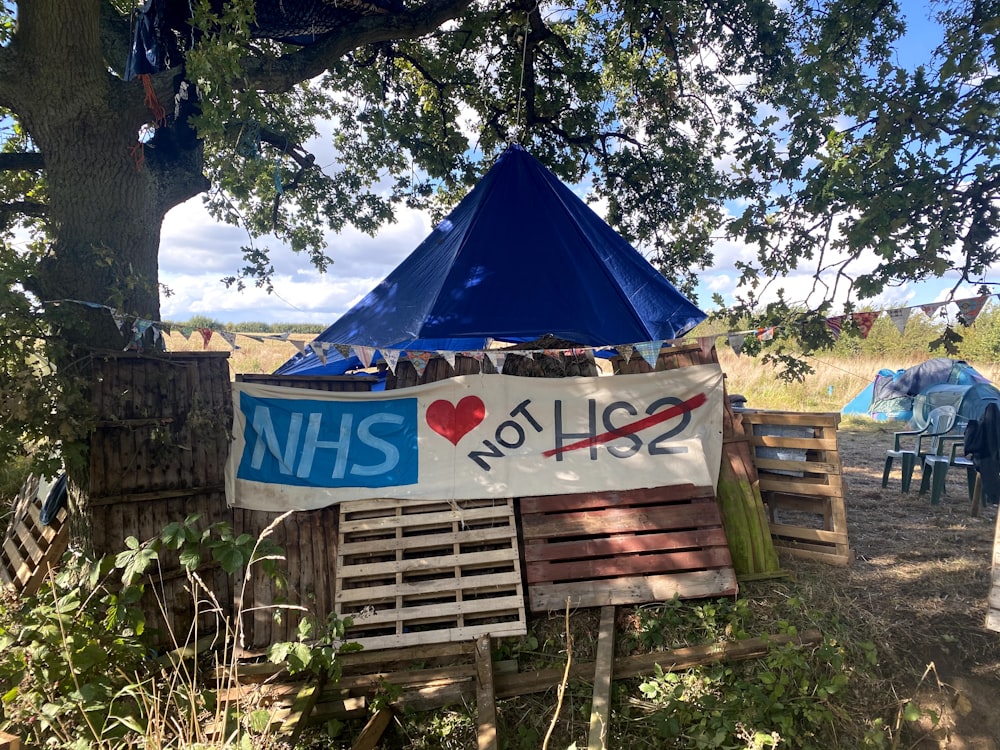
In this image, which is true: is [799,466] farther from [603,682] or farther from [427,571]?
[427,571]

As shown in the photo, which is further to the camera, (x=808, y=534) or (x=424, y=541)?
(x=808, y=534)

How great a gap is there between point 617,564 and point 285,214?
26.8ft

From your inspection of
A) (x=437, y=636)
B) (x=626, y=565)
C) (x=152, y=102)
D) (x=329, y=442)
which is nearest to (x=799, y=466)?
(x=626, y=565)

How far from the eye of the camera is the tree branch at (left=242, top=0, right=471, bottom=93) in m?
5.14

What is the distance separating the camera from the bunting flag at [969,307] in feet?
13.4

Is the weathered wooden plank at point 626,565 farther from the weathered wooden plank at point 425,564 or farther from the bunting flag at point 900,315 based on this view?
the bunting flag at point 900,315

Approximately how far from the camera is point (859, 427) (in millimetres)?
13352

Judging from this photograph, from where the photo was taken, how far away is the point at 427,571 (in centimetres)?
452

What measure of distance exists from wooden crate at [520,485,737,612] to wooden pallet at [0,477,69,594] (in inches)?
160

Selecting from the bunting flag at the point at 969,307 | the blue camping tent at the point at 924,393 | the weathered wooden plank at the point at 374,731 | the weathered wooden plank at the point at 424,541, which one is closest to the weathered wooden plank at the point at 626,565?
the weathered wooden plank at the point at 424,541

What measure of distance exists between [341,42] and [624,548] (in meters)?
5.60

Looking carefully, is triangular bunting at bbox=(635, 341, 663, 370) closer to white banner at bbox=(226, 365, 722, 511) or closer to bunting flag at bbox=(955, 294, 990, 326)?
white banner at bbox=(226, 365, 722, 511)

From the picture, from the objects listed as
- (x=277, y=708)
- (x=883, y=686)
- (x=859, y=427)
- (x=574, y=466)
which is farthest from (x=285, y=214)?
(x=859, y=427)

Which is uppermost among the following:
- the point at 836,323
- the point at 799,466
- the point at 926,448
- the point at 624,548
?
the point at 836,323
